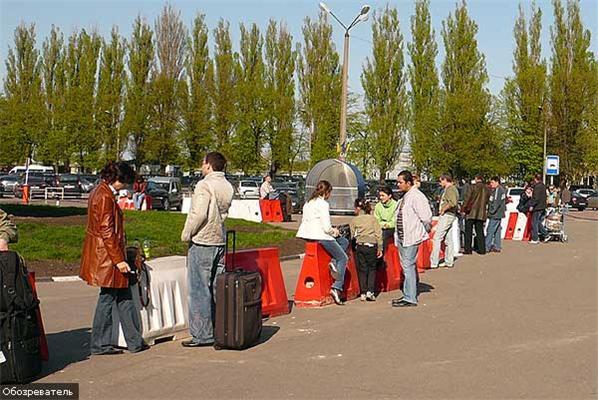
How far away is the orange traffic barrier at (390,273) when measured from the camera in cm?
1469

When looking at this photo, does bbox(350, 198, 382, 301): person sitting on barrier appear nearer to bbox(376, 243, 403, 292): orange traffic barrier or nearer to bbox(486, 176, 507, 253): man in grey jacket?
bbox(376, 243, 403, 292): orange traffic barrier

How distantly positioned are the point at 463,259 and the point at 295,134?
4862 cm

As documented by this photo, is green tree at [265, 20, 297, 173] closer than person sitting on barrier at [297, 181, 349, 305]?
No

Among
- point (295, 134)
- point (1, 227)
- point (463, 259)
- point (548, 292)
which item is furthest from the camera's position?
point (295, 134)

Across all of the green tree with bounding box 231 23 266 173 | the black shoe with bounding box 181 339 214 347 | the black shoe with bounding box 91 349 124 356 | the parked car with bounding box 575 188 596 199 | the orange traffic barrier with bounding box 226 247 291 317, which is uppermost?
the green tree with bounding box 231 23 266 173

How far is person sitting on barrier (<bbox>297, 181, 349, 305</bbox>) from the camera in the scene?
1252 centimetres

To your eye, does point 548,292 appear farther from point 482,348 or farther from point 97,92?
point 97,92

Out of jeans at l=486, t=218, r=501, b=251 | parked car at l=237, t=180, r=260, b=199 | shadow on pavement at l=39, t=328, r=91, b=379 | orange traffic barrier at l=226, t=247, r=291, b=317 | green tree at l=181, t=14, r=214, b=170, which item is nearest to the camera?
shadow on pavement at l=39, t=328, r=91, b=379

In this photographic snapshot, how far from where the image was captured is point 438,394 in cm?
749

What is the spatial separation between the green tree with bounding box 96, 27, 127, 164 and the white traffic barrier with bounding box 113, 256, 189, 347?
60.4m

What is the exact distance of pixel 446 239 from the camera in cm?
1917

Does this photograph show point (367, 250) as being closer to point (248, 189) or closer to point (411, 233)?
point (411, 233)

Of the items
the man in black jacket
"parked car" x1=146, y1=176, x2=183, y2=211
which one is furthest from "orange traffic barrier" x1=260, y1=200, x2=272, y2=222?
the man in black jacket

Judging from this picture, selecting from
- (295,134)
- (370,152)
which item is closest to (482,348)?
(370,152)
